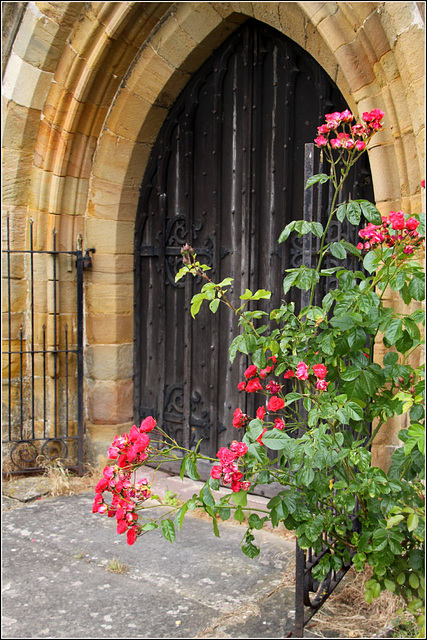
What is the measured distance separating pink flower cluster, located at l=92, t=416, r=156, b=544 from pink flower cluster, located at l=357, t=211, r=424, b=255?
37.4 inches

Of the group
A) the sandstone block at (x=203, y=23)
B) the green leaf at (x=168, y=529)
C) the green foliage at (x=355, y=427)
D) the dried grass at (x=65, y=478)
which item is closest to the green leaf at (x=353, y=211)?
the green foliage at (x=355, y=427)

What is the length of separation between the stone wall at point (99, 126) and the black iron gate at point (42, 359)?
87mm

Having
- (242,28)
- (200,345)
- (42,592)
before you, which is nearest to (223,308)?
(200,345)

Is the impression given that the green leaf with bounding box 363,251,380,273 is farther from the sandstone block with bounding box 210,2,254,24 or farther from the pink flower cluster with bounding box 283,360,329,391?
the sandstone block with bounding box 210,2,254,24

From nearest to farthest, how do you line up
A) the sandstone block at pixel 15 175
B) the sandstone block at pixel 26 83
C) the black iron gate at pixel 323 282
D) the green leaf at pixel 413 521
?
the green leaf at pixel 413 521 → the black iron gate at pixel 323 282 → the sandstone block at pixel 26 83 → the sandstone block at pixel 15 175

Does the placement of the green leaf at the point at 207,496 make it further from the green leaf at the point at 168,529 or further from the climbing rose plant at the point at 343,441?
the green leaf at the point at 168,529

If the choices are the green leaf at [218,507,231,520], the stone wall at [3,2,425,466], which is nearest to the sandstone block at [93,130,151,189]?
the stone wall at [3,2,425,466]

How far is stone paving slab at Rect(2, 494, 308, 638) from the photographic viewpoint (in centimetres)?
275

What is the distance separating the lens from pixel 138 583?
315cm

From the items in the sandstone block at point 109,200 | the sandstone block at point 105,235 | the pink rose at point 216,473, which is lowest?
the pink rose at point 216,473

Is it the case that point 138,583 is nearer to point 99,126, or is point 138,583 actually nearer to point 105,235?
point 105,235

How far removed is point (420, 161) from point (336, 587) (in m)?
1.82

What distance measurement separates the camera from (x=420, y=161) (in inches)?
106

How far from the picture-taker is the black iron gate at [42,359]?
4.73 meters
